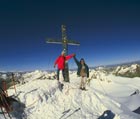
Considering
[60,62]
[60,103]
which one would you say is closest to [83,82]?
[60,62]

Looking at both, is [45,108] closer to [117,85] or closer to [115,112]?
[115,112]

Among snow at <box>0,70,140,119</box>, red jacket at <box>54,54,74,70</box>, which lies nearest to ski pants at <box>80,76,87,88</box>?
snow at <box>0,70,140,119</box>

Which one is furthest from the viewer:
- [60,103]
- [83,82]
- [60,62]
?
[83,82]

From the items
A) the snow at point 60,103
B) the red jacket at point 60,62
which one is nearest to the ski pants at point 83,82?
the snow at point 60,103

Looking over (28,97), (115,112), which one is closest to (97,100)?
(115,112)

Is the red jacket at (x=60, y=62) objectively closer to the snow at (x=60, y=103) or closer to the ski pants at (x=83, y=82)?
the snow at (x=60, y=103)

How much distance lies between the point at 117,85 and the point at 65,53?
14232 millimetres

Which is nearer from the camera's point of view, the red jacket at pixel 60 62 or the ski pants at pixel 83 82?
the red jacket at pixel 60 62

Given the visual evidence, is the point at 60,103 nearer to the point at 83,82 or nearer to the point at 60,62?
the point at 60,62

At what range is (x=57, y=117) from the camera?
16.1 metres

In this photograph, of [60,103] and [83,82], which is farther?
[83,82]

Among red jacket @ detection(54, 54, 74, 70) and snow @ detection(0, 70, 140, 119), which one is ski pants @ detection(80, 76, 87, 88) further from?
red jacket @ detection(54, 54, 74, 70)

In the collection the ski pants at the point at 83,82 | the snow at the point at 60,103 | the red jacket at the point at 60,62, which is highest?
the red jacket at the point at 60,62

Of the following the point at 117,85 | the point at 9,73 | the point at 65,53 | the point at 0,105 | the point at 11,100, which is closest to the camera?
the point at 0,105
